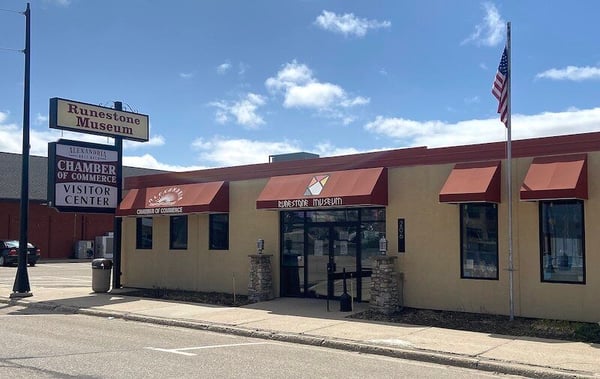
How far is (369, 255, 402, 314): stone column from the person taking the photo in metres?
14.1

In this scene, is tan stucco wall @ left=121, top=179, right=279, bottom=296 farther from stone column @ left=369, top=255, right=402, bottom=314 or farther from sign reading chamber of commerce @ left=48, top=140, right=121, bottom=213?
stone column @ left=369, top=255, right=402, bottom=314

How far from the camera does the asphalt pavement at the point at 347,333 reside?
9.28m

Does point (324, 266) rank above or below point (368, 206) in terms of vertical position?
below

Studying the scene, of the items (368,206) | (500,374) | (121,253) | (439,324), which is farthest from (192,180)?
(500,374)

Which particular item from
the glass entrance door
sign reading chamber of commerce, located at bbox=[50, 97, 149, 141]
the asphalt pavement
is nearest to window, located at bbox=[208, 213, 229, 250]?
the asphalt pavement

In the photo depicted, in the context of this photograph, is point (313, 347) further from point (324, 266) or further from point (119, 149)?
point (119, 149)

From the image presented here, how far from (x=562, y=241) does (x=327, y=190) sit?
5526mm

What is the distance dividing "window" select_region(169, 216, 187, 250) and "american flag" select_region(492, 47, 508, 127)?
10.6 m

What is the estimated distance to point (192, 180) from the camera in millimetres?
19531

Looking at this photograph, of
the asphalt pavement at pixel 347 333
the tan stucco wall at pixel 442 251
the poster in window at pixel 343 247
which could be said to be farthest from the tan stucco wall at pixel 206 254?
the poster in window at pixel 343 247

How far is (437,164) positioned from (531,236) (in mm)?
2666

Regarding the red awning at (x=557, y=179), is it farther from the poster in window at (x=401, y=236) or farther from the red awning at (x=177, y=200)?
the red awning at (x=177, y=200)

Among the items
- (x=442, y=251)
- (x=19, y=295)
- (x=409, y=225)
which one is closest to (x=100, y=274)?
(x=19, y=295)

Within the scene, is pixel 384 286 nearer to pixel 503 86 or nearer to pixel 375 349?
pixel 375 349
